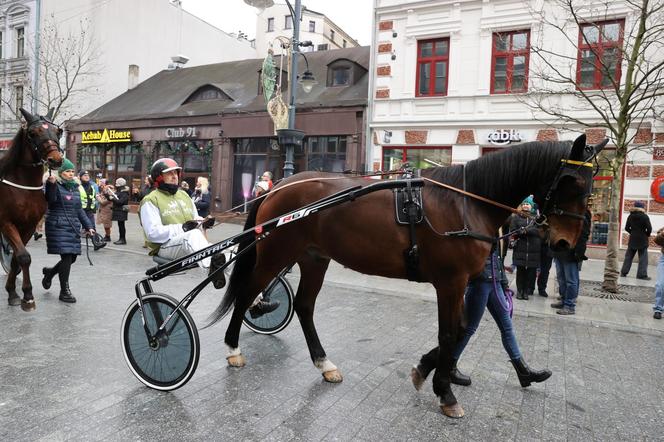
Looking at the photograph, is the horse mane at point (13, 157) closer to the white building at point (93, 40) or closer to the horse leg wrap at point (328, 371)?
the horse leg wrap at point (328, 371)

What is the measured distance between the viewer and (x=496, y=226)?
11.7ft

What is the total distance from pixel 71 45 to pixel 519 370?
30194mm

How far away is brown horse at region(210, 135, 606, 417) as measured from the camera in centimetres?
330

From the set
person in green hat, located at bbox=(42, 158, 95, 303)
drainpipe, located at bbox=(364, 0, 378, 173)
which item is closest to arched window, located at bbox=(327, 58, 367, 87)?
drainpipe, located at bbox=(364, 0, 378, 173)

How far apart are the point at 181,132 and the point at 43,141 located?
16.4 meters

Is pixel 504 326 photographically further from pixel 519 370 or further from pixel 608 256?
pixel 608 256

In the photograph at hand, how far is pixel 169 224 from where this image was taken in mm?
4160

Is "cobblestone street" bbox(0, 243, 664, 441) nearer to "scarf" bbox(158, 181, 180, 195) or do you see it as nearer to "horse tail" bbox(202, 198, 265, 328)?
"horse tail" bbox(202, 198, 265, 328)

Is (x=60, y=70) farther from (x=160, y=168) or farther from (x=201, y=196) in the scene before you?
(x=160, y=168)

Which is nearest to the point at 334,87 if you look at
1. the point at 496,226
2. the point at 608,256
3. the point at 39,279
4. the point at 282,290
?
the point at 608,256

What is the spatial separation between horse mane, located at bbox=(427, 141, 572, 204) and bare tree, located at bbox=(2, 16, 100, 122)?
27.0 metres

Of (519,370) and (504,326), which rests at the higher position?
(504,326)

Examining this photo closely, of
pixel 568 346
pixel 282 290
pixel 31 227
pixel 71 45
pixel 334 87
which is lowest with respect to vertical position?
pixel 568 346

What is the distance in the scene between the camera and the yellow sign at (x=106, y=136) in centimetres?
2355
